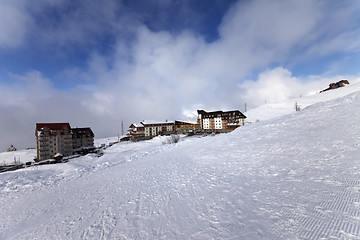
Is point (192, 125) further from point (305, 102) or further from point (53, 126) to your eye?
point (305, 102)

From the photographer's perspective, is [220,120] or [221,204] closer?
[221,204]

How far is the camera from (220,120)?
58.0m

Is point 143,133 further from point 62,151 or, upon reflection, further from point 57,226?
point 57,226

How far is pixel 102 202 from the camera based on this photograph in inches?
211

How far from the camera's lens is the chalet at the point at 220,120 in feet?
175

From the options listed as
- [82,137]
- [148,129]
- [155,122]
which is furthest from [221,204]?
[155,122]

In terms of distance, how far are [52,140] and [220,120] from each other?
5662cm

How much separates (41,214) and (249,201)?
758cm

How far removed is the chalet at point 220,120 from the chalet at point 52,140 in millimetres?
46421

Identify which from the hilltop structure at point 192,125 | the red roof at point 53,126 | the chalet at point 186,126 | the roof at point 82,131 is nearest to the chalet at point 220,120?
the hilltop structure at point 192,125

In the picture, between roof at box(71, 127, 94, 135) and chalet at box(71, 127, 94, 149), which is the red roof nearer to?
chalet at box(71, 127, 94, 149)

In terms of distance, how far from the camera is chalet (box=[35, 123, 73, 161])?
3438 centimetres

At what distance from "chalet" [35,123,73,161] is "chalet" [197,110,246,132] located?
46421 mm

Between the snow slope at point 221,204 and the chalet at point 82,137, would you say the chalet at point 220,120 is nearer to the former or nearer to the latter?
the chalet at point 82,137
